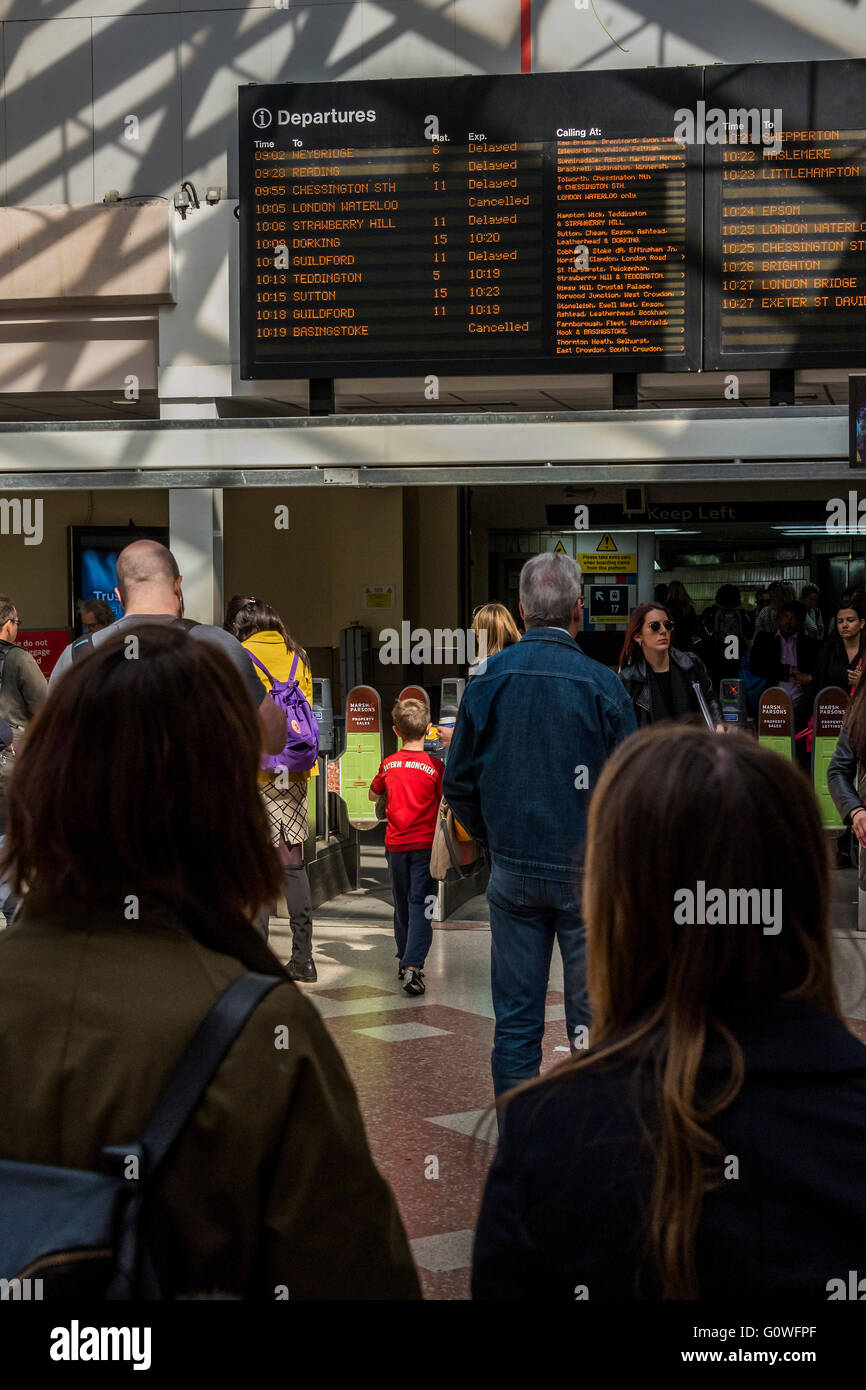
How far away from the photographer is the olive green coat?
1293mm

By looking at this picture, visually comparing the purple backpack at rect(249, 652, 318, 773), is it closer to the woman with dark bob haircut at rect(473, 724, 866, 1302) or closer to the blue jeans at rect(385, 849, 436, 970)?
the blue jeans at rect(385, 849, 436, 970)

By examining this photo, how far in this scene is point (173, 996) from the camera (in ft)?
4.43

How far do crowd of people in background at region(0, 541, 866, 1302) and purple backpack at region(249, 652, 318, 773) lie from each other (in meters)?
4.61

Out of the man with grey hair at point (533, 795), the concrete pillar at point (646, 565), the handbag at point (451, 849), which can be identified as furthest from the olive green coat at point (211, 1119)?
the concrete pillar at point (646, 565)

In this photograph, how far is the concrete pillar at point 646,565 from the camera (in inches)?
552

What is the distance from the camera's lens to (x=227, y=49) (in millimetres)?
8141

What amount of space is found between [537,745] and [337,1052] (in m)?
2.42

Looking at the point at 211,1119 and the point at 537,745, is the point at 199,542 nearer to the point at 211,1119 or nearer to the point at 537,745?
the point at 537,745

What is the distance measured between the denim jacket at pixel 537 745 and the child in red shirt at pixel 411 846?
234cm

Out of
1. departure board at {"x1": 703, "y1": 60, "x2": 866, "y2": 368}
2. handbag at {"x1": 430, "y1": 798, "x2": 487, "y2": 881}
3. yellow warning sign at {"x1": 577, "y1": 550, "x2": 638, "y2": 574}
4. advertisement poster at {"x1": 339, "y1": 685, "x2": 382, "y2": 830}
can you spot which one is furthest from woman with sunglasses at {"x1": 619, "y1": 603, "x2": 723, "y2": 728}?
yellow warning sign at {"x1": 577, "y1": 550, "x2": 638, "y2": 574}

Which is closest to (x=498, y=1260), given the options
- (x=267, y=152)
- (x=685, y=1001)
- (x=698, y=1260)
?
(x=698, y=1260)

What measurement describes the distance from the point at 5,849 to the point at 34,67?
8.19 metres

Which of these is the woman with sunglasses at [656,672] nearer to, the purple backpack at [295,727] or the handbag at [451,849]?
the handbag at [451,849]

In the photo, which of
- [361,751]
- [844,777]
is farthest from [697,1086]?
[361,751]
